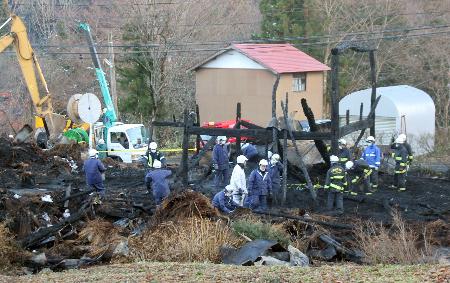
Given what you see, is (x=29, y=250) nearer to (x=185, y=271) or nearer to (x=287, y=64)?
(x=185, y=271)

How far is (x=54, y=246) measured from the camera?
15273 mm

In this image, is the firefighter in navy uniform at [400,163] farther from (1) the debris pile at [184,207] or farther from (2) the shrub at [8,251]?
(2) the shrub at [8,251]

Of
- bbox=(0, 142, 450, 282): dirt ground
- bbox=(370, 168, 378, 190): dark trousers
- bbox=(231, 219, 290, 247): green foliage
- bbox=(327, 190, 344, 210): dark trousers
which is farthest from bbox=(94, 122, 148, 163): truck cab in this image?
bbox=(231, 219, 290, 247): green foliage

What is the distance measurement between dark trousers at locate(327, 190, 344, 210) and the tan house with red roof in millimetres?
23587

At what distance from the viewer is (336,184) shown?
1866cm

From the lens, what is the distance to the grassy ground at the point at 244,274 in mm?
10836

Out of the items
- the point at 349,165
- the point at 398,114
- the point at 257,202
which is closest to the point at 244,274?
the point at 257,202

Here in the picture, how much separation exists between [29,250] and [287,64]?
30.2 m

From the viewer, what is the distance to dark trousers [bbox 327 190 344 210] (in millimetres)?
18859

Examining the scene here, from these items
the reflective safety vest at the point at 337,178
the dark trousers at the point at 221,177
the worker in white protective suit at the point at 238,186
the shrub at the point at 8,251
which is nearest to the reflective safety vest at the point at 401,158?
the reflective safety vest at the point at 337,178

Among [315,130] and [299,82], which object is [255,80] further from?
[315,130]

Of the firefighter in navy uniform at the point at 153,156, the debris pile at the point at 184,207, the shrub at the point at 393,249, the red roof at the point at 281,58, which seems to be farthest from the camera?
the red roof at the point at 281,58

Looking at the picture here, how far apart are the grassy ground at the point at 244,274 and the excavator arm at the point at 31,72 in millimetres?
21359

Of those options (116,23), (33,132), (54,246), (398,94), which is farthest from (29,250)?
(116,23)
